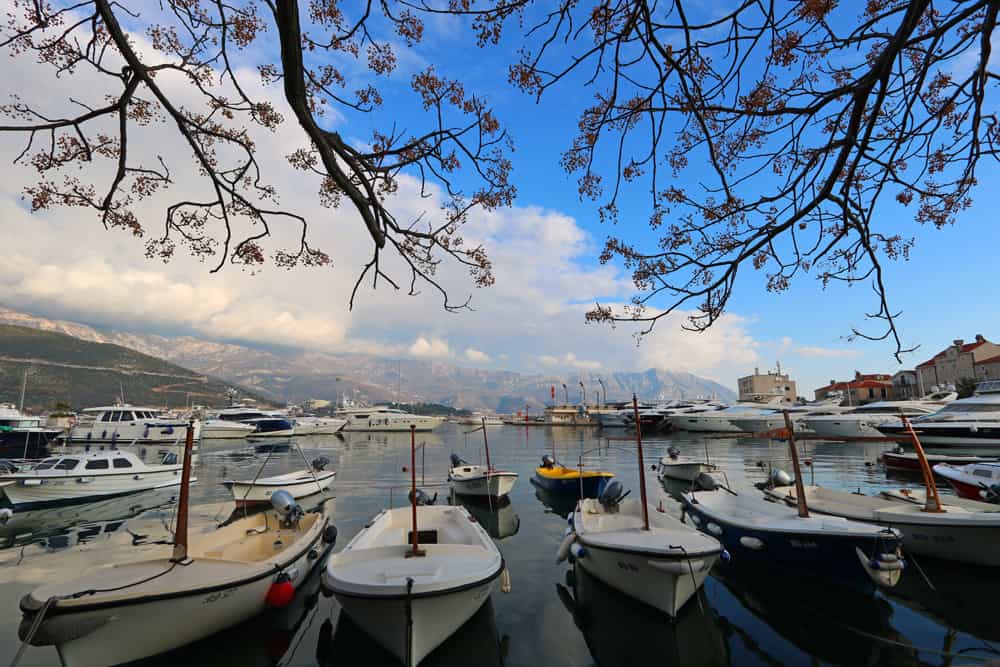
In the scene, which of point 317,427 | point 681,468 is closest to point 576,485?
point 681,468

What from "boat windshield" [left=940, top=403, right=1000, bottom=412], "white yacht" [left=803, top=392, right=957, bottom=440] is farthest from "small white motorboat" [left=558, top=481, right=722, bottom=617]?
"white yacht" [left=803, top=392, right=957, bottom=440]

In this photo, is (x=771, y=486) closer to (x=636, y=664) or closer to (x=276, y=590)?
(x=636, y=664)

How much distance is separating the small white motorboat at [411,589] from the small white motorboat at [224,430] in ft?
209

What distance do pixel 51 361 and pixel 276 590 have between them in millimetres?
207013

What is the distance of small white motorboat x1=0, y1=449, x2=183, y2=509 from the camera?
1819 cm

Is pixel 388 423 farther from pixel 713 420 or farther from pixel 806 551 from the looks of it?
pixel 806 551

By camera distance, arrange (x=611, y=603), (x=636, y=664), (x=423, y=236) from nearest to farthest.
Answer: (x=423, y=236)
(x=636, y=664)
(x=611, y=603)

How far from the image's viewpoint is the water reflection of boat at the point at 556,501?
Result: 1894 cm

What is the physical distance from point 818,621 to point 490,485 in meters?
13.3

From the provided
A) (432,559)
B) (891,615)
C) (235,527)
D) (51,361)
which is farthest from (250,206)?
(51,361)

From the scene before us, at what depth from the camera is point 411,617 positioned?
6422mm

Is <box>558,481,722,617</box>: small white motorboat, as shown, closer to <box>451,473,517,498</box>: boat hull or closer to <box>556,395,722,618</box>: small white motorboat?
<box>556,395,722,618</box>: small white motorboat

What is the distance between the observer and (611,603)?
30.1 ft

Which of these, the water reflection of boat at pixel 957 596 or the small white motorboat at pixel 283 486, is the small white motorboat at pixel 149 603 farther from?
the water reflection of boat at pixel 957 596
